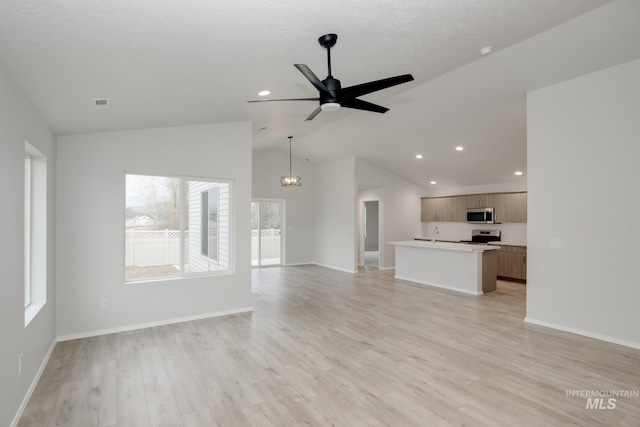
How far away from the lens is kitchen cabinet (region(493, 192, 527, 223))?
7953 millimetres

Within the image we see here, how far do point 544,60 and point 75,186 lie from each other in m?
5.82

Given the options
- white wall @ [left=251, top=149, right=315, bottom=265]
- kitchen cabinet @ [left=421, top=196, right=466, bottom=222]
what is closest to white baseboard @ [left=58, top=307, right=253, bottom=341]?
white wall @ [left=251, top=149, right=315, bottom=265]

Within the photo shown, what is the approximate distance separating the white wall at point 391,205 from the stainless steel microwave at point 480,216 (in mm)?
1708

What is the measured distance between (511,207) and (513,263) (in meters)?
1.38

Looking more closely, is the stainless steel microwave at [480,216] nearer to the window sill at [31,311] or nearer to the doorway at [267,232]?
the doorway at [267,232]

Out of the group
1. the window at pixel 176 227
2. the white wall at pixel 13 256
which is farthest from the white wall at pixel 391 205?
the white wall at pixel 13 256

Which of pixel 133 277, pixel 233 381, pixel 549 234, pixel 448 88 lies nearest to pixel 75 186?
pixel 133 277

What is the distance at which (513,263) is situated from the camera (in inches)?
306

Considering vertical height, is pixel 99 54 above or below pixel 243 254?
above

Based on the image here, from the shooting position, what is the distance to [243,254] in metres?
5.30

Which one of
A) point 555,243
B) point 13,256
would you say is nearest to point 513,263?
point 555,243

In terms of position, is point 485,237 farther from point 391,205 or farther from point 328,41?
point 328,41

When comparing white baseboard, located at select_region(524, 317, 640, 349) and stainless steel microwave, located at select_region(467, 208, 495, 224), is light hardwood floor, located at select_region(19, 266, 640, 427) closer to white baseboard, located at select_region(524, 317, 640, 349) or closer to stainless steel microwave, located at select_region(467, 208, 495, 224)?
white baseboard, located at select_region(524, 317, 640, 349)

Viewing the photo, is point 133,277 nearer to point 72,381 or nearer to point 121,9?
point 72,381
